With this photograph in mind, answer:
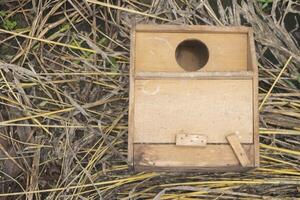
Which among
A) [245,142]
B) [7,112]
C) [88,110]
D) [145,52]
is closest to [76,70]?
[88,110]

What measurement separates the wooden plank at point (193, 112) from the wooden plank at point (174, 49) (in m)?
0.09

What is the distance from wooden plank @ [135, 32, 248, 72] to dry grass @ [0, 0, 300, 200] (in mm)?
358

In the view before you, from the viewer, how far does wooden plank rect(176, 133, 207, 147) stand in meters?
1.66

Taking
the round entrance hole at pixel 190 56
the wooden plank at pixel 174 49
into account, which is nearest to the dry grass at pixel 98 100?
the round entrance hole at pixel 190 56

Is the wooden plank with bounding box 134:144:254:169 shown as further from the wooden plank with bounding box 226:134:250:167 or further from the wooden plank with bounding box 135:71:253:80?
the wooden plank with bounding box 135:71:253:80

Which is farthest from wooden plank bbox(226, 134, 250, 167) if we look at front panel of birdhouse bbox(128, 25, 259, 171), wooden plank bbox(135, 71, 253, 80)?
wooden plank bbox(135, 71, 253, 80)

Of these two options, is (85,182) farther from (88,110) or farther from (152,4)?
(152,4)

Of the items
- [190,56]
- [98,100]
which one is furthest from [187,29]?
[98,100]

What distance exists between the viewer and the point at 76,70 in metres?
2.18

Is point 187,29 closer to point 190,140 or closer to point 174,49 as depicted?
point 174,49

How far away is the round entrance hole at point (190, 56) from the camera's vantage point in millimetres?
1957

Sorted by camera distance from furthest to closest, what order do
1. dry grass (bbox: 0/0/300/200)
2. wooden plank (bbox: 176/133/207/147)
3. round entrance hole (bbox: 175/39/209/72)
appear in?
dry grass (bbox: 0/0/300/200) < round entrance hole (bbox: 175/39/209/72) < wooden plank (bbox: 176/133/207/147)

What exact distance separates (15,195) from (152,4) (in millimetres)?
953

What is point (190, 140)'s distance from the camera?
5.45 feet
